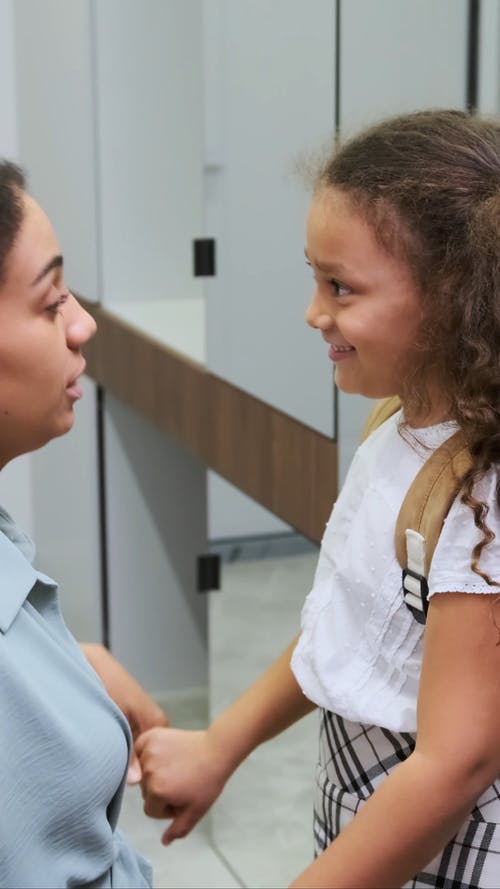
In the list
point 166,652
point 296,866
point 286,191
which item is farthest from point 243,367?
point 166,652

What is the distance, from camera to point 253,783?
2.72 m

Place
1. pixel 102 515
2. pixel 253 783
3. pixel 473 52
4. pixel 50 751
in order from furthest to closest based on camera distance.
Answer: pixel 102 515
pixel 253 783
pixel 473 52
pixel 50 751

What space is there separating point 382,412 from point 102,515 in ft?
7.11

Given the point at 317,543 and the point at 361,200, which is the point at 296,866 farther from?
the point at 361,200

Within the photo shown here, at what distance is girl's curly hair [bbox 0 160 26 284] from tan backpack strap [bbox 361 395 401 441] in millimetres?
416

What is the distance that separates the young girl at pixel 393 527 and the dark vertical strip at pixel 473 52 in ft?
1.68

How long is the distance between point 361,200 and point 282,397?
43.6 inches

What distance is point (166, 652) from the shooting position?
366cm

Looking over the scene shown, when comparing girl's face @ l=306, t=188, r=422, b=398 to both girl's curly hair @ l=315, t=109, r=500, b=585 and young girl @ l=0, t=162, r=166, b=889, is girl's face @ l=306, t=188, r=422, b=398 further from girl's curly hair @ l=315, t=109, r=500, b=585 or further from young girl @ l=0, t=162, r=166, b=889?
young girl @ l=0, t=162, r=166, b=889

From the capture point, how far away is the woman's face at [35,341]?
1.24 metres

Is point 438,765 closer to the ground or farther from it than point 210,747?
farther from it

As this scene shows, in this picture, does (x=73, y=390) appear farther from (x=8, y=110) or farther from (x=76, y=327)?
(x=8, y=110)

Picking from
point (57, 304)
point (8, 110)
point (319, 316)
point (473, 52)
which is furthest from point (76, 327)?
point (8, 110)

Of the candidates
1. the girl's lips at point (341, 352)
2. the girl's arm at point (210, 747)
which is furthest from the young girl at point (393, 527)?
the girl's arm at point (210, 747)
